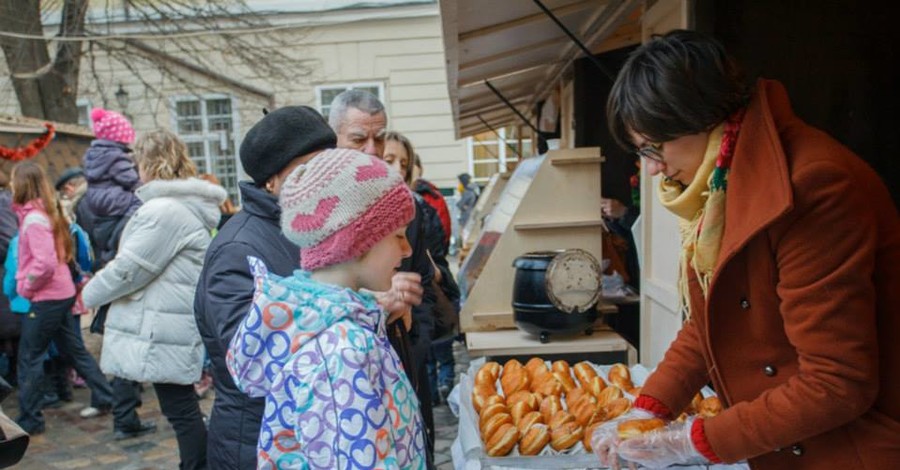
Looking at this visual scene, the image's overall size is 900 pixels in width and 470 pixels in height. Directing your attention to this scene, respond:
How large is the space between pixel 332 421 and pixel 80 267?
5.69 metres

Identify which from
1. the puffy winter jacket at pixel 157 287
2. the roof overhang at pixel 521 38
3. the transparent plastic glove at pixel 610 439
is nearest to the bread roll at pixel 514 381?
the transparent plastic glove at pixel 610 439

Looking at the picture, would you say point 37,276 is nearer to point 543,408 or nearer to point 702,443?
point 543,408

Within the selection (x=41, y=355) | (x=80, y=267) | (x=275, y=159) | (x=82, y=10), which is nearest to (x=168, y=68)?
(x=82, y=10)

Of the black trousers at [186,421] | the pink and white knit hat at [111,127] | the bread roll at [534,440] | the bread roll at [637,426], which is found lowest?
the black trousers at [186,421]

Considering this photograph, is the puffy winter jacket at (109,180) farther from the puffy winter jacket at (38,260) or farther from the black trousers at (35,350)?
the black trousers at (35,350)

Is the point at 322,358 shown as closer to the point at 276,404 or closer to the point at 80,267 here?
the point at 276,404

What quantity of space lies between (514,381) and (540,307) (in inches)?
18.0

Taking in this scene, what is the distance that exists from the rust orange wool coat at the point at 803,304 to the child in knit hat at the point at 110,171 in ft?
14.3

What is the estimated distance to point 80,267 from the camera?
6035 mm

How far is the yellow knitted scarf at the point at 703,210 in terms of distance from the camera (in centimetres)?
143

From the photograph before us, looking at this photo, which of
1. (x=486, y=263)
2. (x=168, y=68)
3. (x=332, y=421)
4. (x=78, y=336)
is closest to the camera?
(x=332, y=421)

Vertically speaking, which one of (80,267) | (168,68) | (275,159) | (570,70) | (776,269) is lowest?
(80,267)

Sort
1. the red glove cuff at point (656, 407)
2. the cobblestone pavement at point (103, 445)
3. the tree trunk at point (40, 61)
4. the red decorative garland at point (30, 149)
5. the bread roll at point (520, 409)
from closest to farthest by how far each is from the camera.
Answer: the red glove cuff at point (656, 407) → the bread roll at point (520, 409) → the cobblestone pavement at point (103, 445) → the red decorative garland at point (30, 149) → the tree trunk at point (40, 61)

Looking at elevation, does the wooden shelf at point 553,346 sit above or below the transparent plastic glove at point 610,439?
below
